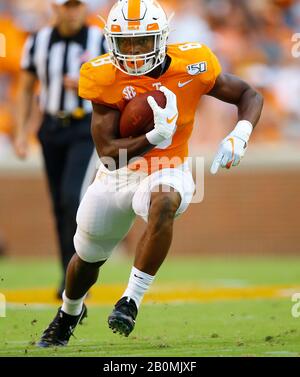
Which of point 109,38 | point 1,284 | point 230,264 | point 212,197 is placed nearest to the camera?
point 109,38

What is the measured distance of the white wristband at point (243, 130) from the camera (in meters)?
4.29

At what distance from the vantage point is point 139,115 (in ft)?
14.0

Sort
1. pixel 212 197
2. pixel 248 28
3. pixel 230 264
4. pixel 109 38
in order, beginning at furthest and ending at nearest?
pixel 248 28
pixel 212 197
pixel 230 264
pixel 109 38

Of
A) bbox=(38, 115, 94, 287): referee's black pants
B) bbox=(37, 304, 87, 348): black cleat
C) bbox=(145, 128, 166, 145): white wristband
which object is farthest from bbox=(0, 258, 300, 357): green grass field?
bbox=(145, 128, 166, 145): white wristband

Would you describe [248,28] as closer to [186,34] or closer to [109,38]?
[186,34]

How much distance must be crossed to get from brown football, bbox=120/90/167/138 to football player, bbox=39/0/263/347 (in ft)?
0.15

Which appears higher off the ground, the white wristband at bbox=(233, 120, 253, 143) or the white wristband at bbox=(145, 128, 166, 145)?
the white wristband at bbox=(145, 128, 166, 145)

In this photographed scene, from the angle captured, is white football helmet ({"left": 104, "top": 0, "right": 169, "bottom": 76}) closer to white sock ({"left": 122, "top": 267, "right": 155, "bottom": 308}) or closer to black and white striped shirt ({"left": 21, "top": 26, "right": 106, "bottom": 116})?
white sock ({"left": 122, "top": 267, "right": 155, "bottom": 308})

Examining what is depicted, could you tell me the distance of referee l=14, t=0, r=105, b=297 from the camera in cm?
619

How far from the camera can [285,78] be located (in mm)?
10320

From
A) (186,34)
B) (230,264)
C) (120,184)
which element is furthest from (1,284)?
(186,34)

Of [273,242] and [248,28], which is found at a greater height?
[248,28]

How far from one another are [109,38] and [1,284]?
3.55 m

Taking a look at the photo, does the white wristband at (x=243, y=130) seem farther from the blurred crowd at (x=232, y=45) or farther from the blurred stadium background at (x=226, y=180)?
the blurred crowd at (x=232, y=45)
